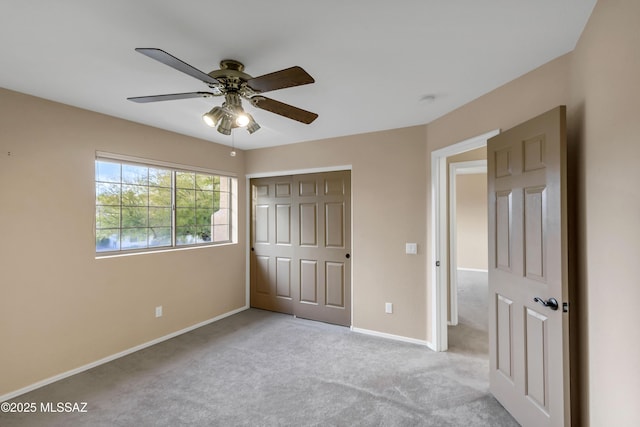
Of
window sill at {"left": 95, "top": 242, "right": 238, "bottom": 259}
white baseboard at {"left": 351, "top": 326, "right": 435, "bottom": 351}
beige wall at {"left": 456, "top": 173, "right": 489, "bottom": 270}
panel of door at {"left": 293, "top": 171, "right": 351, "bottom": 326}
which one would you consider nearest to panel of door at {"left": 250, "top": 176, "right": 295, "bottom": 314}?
panel of door at {"left": 293, "top": 171, "right": 351, "bottom": 326}

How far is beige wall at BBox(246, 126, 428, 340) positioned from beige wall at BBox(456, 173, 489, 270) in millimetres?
4822

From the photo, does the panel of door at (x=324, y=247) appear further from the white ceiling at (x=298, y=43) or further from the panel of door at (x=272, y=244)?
the white ceiling at (x=298, y=43)

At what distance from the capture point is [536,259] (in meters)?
1.79

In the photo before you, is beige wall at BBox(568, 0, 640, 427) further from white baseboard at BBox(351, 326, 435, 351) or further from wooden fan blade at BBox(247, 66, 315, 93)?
white baseboard at BBox(351, 326, 435, 351)

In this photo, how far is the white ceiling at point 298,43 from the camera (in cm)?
139

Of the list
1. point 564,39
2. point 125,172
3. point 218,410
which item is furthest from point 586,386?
point 125,172

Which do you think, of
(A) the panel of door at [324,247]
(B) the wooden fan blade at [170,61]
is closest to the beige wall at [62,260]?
(A) the panel of door at [324,247]

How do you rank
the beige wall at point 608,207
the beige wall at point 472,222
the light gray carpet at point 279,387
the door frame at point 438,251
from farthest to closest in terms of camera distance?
the beige wall at point 472,222
the door frame at point 438,251
the light gray carpet at point 279,387
the beige wall at point 608,207

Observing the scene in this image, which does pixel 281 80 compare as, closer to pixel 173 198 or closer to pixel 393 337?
pixel 173 198

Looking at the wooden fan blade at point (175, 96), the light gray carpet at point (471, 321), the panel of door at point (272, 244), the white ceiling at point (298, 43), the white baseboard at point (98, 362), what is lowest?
the light gray carpet at point (471, 321)

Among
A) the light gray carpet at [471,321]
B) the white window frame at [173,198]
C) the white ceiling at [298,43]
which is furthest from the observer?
the light gray carpet at [471,321]

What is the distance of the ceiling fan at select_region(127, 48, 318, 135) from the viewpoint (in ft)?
4.87

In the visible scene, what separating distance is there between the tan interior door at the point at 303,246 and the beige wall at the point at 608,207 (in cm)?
245

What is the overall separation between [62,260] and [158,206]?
108cm
